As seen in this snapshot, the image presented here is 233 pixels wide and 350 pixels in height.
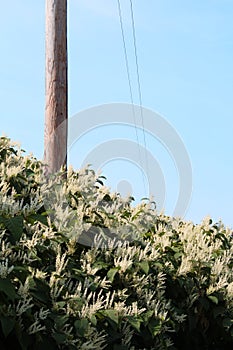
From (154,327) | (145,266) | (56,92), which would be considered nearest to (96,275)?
(145,266)

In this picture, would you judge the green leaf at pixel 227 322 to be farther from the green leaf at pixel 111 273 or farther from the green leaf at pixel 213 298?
the green leaf at pixel 111 273

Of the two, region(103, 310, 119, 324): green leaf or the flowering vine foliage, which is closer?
the flowering vine foliage

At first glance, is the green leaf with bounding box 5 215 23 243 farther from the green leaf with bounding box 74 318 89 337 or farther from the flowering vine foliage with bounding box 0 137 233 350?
the green leaf with bounding box 74 318 89 337

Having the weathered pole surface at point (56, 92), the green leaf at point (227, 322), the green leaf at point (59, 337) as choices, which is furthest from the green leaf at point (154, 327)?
the weathered pole surface at point (56, 92)

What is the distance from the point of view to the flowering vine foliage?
3.82m

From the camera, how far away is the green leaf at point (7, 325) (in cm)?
348

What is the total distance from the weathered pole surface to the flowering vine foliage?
5.55ft

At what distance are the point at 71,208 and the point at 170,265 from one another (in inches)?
40.5

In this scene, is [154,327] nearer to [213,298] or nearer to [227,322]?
[213,298]

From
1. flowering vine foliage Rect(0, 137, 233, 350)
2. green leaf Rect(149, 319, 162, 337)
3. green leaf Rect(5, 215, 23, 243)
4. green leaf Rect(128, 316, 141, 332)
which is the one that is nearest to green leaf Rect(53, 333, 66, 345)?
flowering vine foliage Rect(0, 137, 233, 350)

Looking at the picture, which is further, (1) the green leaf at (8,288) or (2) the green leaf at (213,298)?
(2) the green leaf at (213,298)

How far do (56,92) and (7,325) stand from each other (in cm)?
534

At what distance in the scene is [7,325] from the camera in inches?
138

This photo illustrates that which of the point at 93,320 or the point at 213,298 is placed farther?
the point at 213,298
